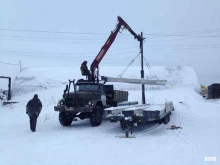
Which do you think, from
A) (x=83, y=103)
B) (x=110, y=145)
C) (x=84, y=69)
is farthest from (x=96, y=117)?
(x=110, y=145)

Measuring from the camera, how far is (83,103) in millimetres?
14750

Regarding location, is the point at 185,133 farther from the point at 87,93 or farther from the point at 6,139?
the point at 6,139

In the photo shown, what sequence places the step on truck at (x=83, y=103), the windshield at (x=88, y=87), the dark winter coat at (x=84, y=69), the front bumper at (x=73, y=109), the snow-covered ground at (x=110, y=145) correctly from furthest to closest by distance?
the dark winter coat at (x=84, y=69) < the windshield at (x=88, y=87) < the step on truck at (x=83, y=103) < the front bumper at (x=73, y=109) < the snow-covered ground at (x=110, y=145)

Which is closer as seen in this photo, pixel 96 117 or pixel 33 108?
pixel 33 108

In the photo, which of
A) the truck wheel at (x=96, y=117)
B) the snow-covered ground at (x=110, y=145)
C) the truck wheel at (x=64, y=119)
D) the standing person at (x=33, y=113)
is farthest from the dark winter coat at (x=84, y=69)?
the standing person at (x=33, y=113)

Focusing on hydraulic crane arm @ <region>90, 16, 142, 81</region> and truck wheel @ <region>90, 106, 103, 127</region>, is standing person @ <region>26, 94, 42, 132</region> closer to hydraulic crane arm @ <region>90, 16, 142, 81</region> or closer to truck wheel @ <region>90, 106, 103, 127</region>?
truck wheel @ <region>90, 106, 103, 127</region>

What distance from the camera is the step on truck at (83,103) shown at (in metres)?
14.4

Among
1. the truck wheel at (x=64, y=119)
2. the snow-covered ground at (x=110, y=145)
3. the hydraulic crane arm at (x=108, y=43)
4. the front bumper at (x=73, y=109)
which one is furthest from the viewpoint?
the hydraulic crane arm at (x=108, y=43)

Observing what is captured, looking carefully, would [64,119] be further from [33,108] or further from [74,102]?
[33,108]

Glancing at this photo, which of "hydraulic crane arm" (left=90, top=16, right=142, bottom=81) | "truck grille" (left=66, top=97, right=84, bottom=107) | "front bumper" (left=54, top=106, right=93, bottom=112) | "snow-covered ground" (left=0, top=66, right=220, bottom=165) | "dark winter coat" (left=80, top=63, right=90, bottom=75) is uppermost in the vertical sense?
"hydraulic crane arm" (left=90, top=16, right=142, bottom=81)

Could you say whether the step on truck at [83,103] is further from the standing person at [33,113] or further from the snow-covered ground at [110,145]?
the standing person at [33,113]

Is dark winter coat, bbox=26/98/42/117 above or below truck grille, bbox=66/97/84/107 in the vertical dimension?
below

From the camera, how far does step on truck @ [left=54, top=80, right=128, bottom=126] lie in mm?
14398

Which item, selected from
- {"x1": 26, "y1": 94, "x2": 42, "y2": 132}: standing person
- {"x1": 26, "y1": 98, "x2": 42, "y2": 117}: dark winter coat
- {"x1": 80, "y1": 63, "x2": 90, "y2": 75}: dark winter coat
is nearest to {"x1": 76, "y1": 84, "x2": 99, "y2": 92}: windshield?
{"x1": 80, "y1": 63, "x2": 90, "y2": 75}: dark winter coat
